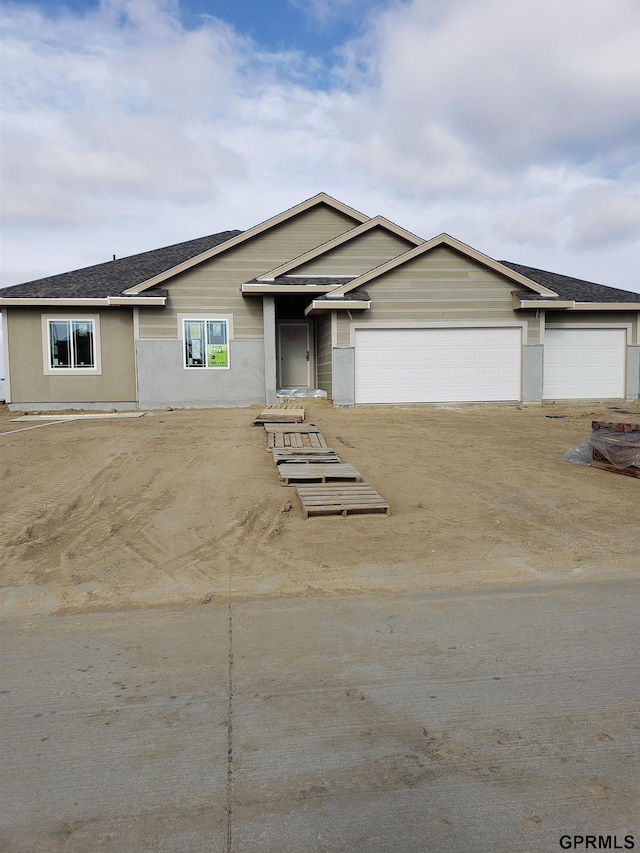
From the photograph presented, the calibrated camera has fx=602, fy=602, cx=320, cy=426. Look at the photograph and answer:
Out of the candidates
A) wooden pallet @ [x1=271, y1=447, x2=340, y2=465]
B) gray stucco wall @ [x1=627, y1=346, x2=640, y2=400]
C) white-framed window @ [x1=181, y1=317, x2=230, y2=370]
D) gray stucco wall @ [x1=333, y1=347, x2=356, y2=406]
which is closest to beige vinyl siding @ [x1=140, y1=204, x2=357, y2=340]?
white-framed window @ [x1=181, y1=317, x2=230, y2=370]

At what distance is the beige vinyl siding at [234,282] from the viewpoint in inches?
722

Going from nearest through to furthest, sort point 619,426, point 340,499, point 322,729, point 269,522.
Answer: point 322,729, point 269,522, point 340,499, point 619,426

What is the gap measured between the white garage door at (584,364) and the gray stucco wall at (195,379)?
30.1 feet

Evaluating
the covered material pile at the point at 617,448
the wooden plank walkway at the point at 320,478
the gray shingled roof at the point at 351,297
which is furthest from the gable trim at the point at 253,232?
the covered material pile at the point at 617,448

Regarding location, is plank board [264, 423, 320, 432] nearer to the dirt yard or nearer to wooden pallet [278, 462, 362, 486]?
the dirt yard

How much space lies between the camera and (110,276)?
20.3 m

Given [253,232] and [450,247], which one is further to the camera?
[253,232]

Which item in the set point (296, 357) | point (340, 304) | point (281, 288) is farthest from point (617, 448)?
point (296, 357)

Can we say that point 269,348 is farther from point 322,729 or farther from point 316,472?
point 322,729

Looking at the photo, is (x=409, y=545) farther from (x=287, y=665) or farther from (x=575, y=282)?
(x=575, y=282)

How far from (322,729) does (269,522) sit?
4.01 metres

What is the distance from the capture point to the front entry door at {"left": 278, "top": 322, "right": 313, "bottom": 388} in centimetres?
2094

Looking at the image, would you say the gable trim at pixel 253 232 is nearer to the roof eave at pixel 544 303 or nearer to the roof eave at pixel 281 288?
the roof eave at pixel 281 288

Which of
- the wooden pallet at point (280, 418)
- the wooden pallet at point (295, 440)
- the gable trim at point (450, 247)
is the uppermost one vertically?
the gable trim at point (450, 247)
